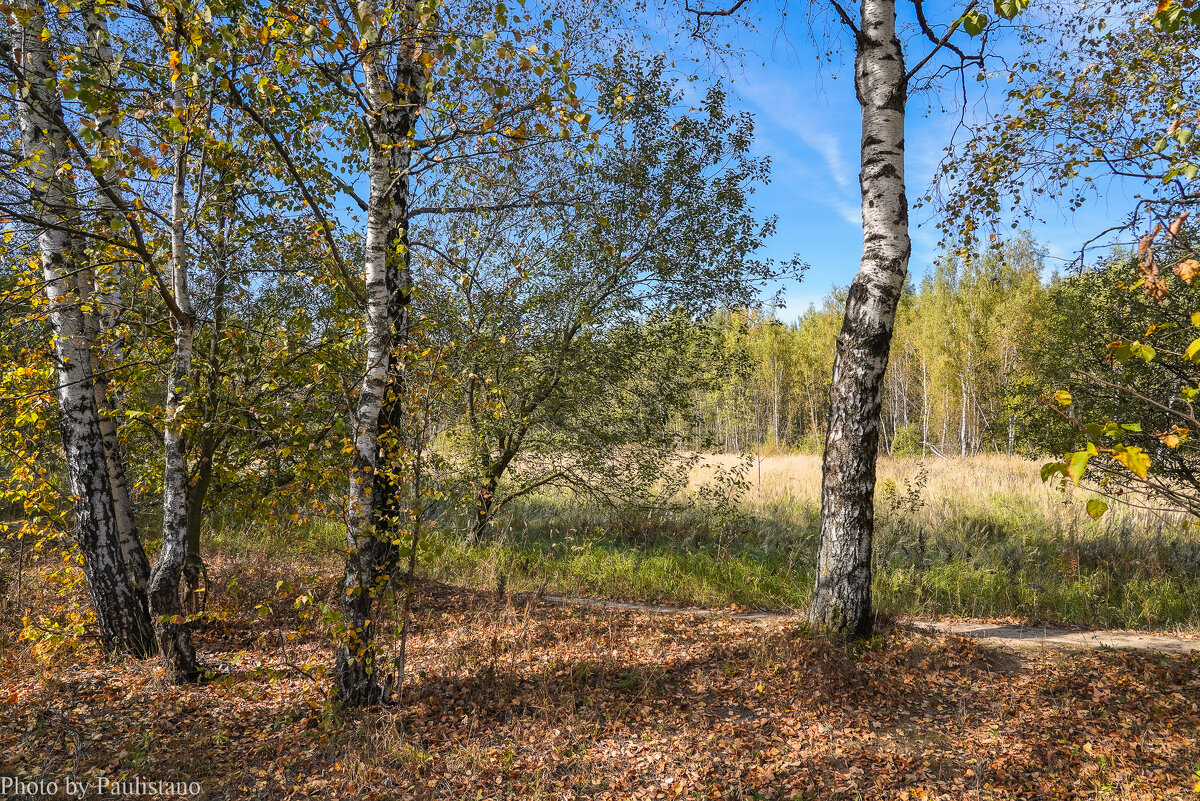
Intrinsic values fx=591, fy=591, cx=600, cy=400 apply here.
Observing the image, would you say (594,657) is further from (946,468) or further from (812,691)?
(946,468)

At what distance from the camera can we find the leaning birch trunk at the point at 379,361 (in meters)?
4.04

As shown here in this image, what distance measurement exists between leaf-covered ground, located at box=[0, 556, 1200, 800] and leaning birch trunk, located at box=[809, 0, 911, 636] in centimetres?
57

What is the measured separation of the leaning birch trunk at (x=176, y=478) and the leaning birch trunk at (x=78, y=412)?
620 mm

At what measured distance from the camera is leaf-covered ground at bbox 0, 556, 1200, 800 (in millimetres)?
3547

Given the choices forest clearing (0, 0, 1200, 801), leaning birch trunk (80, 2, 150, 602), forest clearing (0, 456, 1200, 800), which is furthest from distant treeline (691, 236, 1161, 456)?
leaning birch trunk (80, 2, 150, 602)

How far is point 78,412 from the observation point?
4.91 m

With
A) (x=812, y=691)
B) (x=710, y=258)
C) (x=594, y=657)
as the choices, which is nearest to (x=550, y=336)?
(x=710, y=258)

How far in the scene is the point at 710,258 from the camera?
8734 mm

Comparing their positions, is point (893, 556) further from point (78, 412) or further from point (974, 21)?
point (78, 412)

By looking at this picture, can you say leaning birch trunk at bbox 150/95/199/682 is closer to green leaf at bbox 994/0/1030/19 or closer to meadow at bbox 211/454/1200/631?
meadow at bbox 211/454/1200/631

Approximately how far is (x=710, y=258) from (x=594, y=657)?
19.2 feet

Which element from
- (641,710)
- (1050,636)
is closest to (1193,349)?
(641,710)

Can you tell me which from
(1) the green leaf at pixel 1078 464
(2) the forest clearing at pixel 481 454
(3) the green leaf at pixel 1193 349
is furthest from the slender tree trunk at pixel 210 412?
(3) the green leaf at pixel 1193 349

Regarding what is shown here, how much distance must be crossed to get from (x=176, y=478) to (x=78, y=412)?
1202 millimetres
